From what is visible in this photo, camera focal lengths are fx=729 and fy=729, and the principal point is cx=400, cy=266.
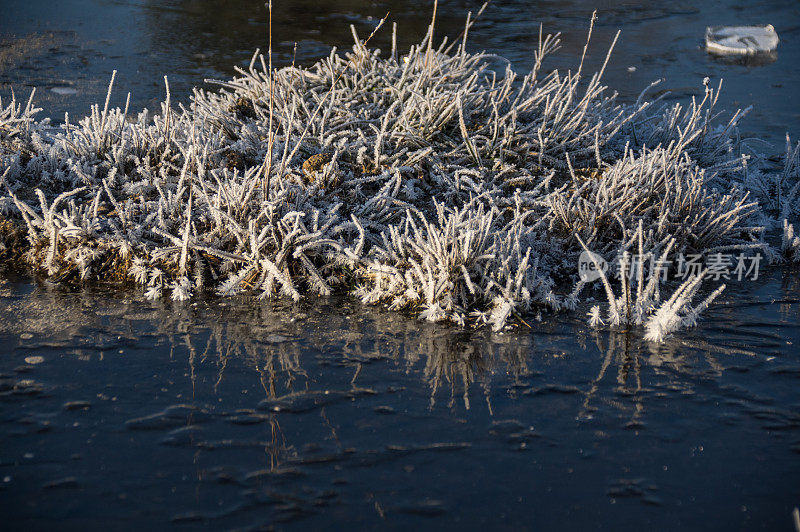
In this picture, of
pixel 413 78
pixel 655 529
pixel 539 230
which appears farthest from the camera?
pixel 413 78

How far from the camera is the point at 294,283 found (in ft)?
13.9

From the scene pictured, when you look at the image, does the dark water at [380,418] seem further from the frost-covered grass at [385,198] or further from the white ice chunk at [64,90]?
the white ice chunk at [64,90]

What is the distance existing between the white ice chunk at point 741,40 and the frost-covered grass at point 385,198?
14.7ft

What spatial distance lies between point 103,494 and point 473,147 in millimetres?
3329

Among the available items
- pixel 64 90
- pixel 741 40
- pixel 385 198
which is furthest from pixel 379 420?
pixel 741 40

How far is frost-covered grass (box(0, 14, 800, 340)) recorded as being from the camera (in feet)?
13.2

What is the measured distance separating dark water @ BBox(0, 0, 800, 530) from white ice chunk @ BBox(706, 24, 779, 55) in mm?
6123

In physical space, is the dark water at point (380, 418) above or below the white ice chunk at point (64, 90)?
below

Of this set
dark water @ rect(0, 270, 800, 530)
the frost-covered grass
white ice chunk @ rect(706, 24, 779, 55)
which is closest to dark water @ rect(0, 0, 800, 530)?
dark water @ rect(0, 270, 800, 530)

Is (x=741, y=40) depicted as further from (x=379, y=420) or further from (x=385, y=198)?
(x=379, y=420)

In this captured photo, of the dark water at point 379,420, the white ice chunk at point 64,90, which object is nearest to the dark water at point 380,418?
the dark water at point 379,420

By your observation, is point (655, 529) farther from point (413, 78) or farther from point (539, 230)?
point (413, 78)

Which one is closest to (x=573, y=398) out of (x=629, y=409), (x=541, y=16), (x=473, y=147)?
(x=629, y=409)

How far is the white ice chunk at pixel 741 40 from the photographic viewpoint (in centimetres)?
959
